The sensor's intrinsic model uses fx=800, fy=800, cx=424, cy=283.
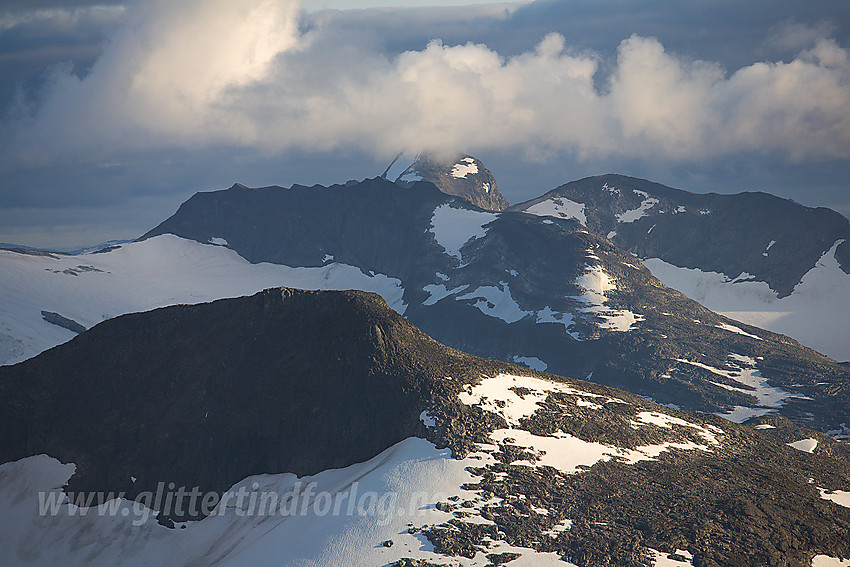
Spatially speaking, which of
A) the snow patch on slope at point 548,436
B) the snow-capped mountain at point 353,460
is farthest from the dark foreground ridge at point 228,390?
the snow patch on slope at point 548,436

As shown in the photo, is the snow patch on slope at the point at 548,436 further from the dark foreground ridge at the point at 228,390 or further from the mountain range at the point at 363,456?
the dark foreground ridge at the point at 228,390

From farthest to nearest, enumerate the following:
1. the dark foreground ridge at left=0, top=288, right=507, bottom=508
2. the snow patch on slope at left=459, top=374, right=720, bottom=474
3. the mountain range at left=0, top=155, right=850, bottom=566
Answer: the dark foreground ridge at left=0, top=288, right=507, bottom=508, the snow patch on slope at left=459, top=374, right=720, bottom=474, the mountain range at left=0, top=155, right=850, bottom=566

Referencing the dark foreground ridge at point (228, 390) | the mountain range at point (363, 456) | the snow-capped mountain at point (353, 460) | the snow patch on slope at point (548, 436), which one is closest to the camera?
the mountain range at point (363, 456)

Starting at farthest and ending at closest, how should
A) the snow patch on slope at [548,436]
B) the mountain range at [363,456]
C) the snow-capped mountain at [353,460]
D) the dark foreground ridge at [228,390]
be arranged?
the dark foreground ridge at [228,390]
the snow patch on slope at [548,436]
the snow-capped mountain at [353,460]
the mountain range at [363,456]

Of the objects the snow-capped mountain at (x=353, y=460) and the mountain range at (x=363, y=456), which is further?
the snow-capped mountain at (x=353, y=460)

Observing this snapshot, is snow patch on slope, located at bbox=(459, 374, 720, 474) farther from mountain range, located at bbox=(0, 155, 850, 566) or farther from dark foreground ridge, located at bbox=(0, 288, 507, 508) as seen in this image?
dark foreground ridge, located at bbox=(0, 288, 507, 508)

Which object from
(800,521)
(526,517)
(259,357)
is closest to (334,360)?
(259,357)

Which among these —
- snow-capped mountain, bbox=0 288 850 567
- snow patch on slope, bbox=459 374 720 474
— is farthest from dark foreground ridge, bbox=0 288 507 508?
snow patch on slope, bbox=459 374 720 474

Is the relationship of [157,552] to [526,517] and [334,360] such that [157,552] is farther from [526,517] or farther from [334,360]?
[526,517]
